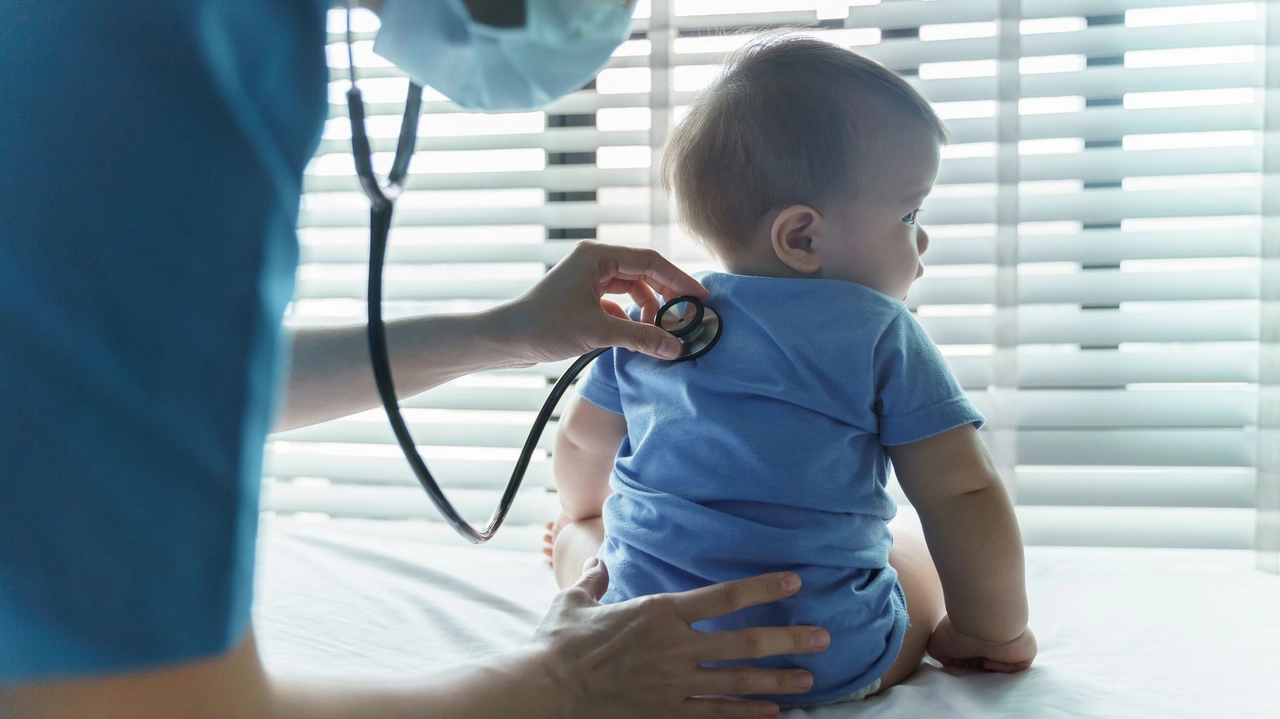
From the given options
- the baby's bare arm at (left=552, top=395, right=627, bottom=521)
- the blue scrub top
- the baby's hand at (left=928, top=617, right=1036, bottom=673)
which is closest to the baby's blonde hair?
the baby's bare arm at (left=552, top=395, right=627, bottom=521)

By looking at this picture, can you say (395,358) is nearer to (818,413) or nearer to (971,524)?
(818,413)

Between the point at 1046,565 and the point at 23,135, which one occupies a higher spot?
the point at 23,135

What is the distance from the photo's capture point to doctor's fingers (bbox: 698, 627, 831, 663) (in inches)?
28.4

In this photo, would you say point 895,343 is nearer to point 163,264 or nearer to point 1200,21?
point 163,264

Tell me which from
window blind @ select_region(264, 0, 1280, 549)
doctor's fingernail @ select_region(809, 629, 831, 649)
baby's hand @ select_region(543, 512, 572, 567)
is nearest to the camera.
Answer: doctor's fingernail @ select_region(809, 629, 831, 649)

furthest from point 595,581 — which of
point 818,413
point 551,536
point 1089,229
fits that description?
point 1089,229

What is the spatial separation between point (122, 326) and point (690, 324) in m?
0.56

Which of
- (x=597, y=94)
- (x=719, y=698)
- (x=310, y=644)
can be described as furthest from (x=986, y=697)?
(x=597, y=94)

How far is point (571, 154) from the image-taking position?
5.89ft

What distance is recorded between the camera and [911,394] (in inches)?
32.8

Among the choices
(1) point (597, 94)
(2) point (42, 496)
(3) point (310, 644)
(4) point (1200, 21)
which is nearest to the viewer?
(2) point (42, 496)

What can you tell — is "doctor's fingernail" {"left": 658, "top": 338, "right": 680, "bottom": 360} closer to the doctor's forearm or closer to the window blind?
the doctor's forearm

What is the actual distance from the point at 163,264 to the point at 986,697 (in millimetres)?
767

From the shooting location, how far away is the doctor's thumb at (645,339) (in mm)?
866
